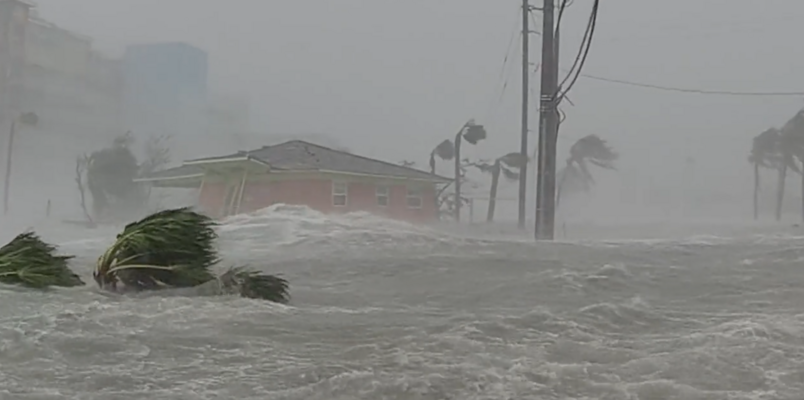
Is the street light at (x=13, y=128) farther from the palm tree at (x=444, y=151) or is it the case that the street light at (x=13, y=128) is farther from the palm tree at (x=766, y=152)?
the palm tree at (x=766, y=152)

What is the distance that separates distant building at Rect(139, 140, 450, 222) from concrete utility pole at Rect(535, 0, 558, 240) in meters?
3.30

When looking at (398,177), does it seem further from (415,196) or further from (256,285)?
(256,285)

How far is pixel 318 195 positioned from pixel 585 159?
11.6 ft

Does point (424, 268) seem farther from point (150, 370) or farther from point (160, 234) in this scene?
point (150, 370)

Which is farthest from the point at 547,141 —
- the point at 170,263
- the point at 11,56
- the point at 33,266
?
the point at 11,56

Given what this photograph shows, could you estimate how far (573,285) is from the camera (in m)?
2.99

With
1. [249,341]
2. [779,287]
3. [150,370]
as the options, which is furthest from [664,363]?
[779,287]

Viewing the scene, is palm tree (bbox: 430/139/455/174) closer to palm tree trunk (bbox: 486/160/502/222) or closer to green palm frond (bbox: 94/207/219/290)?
palm tree trunk (bbox: 486/160/502/222)

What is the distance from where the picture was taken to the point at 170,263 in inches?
107

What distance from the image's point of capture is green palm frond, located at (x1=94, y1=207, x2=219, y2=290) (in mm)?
2709

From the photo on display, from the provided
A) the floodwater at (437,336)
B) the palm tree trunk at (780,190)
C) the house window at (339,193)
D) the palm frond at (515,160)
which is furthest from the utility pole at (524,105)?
the floodwater at (437,336)

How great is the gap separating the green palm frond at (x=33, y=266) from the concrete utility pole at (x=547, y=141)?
3136 millimetres

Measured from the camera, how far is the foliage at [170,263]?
2709 millimetres

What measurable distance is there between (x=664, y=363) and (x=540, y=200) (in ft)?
11.2
